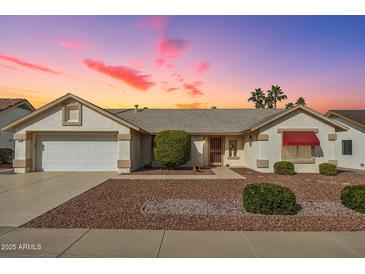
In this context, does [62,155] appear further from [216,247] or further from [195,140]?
[216,247]

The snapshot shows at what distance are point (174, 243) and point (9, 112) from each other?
30.0m

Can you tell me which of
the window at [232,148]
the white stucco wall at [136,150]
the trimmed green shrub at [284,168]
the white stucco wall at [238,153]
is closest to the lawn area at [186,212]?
the trimmed green shrub at [284,168]

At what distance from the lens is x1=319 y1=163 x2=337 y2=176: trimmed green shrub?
61.7ft

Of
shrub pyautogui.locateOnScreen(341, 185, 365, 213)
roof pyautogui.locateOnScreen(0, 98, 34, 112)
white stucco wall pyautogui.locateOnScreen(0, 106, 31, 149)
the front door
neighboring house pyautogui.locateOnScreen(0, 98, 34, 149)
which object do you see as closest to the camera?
shrub pyautogui.locateOnScreen(341, 185, 365, 213)

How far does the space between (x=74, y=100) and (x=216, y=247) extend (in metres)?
16.4

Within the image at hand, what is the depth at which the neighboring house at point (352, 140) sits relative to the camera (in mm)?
23250

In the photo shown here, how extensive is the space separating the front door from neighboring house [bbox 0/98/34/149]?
1906cm

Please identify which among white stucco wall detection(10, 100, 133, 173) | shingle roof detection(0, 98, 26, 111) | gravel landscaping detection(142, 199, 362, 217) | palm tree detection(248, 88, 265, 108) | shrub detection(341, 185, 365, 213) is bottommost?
gravel landscaping detection(142, 199, 362, 217)

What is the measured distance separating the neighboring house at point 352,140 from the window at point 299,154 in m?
5.20

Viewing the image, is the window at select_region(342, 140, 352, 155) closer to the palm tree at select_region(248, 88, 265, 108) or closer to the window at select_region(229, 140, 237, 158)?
the window at select_region(229, 140, 237, 158)

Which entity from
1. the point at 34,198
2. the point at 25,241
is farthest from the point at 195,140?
the point at 25,241

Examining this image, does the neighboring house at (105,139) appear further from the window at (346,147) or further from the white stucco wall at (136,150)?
the window at (346,147)

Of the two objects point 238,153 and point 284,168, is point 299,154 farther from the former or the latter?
point 238,153

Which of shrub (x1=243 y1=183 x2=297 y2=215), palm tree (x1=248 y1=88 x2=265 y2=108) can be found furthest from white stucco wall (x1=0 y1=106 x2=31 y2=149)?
palm tree (x1=248 y1=88 x2=265 y2=108)
